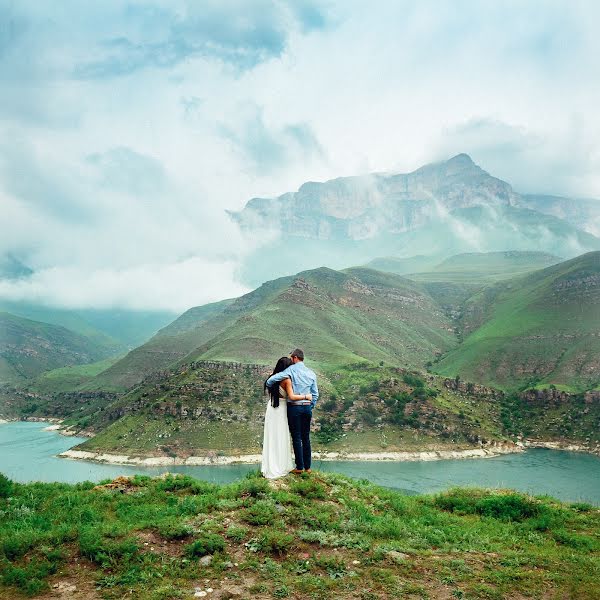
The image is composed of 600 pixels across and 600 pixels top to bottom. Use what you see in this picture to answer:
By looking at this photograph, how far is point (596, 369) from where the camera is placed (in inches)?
4993

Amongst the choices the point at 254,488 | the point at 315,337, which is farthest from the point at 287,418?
the point at 315,337

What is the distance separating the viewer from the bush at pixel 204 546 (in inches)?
340

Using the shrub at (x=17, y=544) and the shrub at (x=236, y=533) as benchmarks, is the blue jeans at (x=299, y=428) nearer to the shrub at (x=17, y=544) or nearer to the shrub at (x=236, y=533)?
the shrub at (x=236, y=533)

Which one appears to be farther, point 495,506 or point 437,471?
point 437,471

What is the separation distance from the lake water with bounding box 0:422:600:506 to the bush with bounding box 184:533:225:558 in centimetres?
6723

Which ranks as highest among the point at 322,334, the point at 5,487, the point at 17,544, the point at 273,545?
the point at 322,334

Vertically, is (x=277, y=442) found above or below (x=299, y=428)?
below

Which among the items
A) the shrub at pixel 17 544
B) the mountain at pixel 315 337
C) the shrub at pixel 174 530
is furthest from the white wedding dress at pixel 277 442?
the mountain at pixel 315 337

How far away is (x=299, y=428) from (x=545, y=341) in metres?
155

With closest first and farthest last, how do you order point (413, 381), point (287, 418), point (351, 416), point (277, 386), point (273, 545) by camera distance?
point (273, 545)
point (277, 386)
point (287, 418)
point (351, 416)
point (413, 381)


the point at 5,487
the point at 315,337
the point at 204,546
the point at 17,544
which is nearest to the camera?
the point at 17,544

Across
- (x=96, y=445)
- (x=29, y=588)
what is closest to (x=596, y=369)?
(x=96, y=445)

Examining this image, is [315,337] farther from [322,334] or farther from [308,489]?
[308,489]

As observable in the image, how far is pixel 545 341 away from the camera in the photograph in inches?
5827
